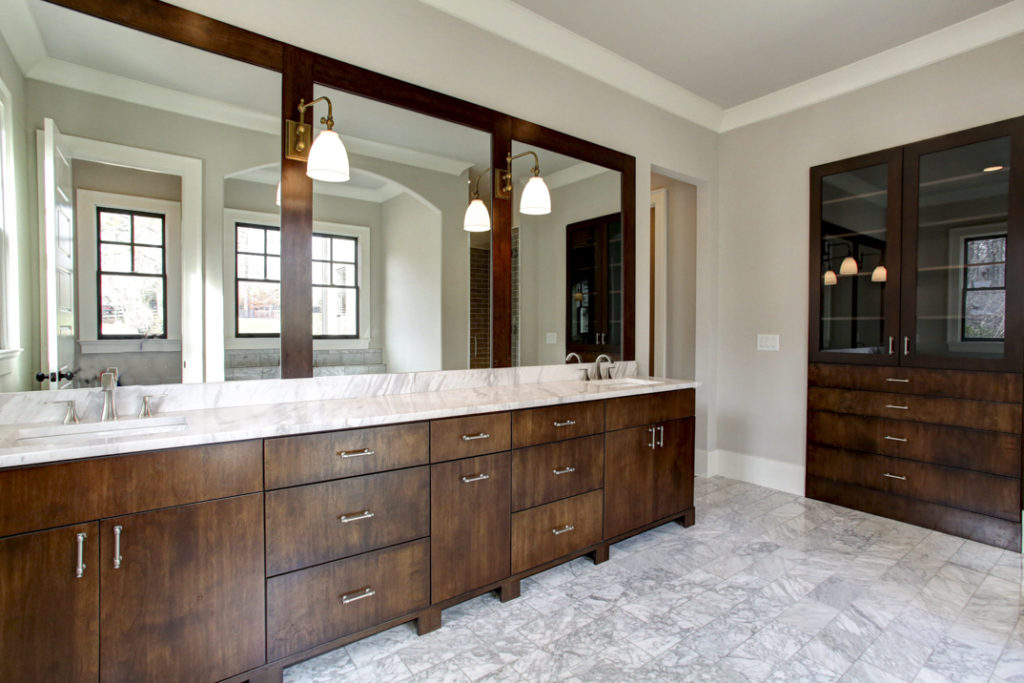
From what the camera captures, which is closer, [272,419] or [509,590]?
[272,419]

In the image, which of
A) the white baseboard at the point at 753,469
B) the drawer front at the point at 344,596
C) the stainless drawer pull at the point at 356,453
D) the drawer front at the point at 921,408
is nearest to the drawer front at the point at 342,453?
the stainless drawer pull at the point at 356,453

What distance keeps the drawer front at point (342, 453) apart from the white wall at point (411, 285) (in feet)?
1.89

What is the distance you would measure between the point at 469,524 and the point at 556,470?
1.65 feet

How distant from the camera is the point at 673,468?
290cm

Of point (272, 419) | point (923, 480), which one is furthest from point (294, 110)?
point (923, 480)

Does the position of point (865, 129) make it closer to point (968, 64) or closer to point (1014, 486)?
point (968, 64)

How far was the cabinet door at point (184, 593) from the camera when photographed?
53.4 inches

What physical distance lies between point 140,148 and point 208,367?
2.66 ft

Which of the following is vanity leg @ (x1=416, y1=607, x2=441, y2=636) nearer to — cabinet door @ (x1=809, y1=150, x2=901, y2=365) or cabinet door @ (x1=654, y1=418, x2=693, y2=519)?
cabinet door @ (x1=654, y1=418, x2=693, y2=519)

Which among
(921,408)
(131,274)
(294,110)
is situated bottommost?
(921,408)

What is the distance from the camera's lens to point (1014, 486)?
270cm

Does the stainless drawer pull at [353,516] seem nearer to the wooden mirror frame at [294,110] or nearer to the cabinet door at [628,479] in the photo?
the wooden mirror frame at [294,110]

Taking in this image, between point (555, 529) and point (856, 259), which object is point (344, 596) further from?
point (856, 259)

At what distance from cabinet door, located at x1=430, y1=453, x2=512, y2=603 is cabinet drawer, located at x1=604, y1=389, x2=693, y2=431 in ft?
2.28
